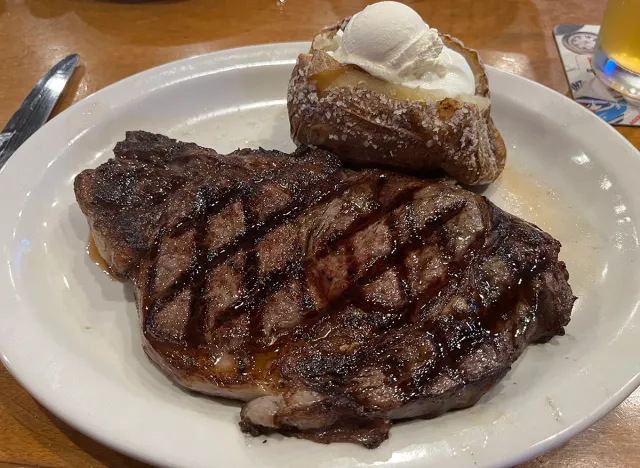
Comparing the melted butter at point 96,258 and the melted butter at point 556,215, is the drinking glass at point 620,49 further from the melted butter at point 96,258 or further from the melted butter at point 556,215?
the melted butter at point 96,258

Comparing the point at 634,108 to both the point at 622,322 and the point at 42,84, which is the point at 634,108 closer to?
the point at 622,322

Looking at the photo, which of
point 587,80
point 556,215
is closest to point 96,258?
point 556,215

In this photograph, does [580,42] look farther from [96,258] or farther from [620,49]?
[96,258]

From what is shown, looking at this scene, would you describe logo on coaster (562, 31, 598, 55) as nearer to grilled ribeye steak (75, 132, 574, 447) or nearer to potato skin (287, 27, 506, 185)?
potato skin (287, 27, 506, 185)

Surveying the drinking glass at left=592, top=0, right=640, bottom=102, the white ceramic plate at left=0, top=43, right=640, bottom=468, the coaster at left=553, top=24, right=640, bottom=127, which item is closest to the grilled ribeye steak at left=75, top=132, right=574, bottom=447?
the white ceramic plate at left=0, top=43, right=640, bottom=468

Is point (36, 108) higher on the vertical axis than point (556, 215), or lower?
higher

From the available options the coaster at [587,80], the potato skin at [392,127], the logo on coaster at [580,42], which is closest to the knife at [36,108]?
the potato skin at [392,127]
